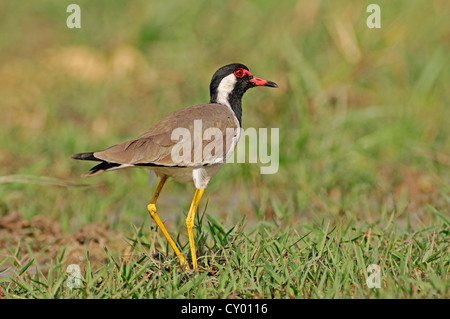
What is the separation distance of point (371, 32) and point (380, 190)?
2.32 metres

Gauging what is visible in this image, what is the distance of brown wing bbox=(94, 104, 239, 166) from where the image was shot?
12.8ft

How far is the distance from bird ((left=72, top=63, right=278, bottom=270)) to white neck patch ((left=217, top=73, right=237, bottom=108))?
0.12 metres

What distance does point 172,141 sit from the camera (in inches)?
159

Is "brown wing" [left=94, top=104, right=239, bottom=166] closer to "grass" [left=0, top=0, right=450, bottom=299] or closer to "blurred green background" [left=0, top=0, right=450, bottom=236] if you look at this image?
"grass" [left=0, top=0, right=450, bottom=299]

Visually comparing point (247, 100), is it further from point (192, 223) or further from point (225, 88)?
point (192, 223)

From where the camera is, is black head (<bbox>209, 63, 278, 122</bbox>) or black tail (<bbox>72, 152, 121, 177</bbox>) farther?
black head (<bbox>209, 63, 278, 122</bbox>)

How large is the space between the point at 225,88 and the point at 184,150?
0.72m

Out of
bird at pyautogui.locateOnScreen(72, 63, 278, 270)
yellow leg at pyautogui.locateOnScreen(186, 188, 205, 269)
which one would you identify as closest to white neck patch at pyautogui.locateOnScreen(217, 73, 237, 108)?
bird at pyautogui.locateOnScreen(72, 63, 278, 270)

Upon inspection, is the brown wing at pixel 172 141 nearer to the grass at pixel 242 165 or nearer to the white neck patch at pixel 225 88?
the white neck patch at pixel 225 88

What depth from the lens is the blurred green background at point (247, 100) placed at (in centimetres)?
567

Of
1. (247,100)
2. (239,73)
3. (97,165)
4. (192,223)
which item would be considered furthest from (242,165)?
(97,165)

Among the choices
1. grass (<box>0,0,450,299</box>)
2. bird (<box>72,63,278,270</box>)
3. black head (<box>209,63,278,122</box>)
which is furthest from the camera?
black head (<box>209,63,278,122</box>)

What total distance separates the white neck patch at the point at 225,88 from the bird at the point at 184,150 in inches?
4.6
